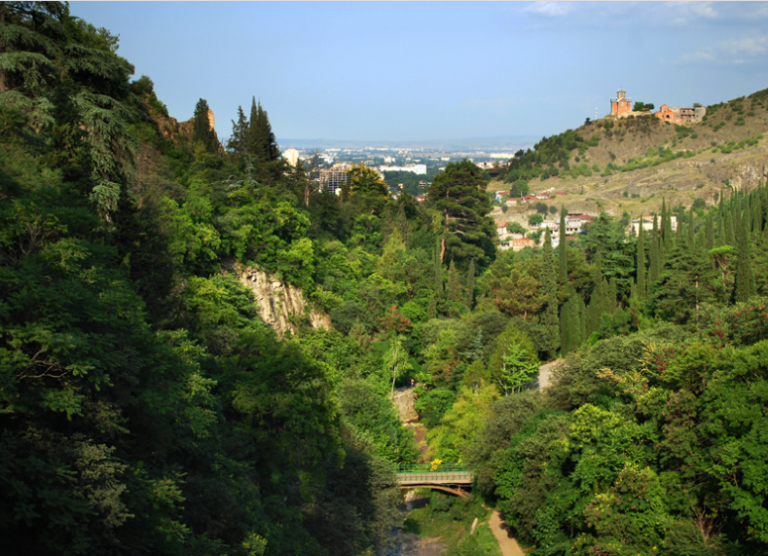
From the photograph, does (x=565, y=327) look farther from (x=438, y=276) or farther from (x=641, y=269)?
(x=438, y=276)

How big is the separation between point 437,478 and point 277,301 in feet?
37.7

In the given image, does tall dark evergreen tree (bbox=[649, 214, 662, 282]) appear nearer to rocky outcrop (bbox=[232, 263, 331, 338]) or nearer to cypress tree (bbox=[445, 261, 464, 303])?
cypress tree (bbox=[445, 261, 464, 303])

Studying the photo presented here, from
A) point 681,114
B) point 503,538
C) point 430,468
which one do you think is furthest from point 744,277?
point 681,114

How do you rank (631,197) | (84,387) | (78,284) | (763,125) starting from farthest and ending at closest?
1. (763,125)
2. (631,197)
3. (78,284)
4. (84,387)

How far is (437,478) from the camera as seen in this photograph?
26812mm

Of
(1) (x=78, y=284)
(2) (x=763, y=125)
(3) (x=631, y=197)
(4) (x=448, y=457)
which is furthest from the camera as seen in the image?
(2) (x=763, y=125)

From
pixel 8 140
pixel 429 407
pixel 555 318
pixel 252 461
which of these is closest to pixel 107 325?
pixel 252 461

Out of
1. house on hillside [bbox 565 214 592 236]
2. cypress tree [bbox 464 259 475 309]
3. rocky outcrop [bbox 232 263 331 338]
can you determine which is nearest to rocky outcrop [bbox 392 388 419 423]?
rocky outcrop [bbox 232 263 331 338]

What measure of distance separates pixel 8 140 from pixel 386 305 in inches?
997

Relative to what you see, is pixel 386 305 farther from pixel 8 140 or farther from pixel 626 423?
pixel 8 140

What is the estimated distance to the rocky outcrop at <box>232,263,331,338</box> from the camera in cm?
3162

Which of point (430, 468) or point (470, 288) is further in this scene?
point (470, 288)

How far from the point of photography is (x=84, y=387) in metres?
11.1

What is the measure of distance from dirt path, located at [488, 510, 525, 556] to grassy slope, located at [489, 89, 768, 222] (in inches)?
2815
